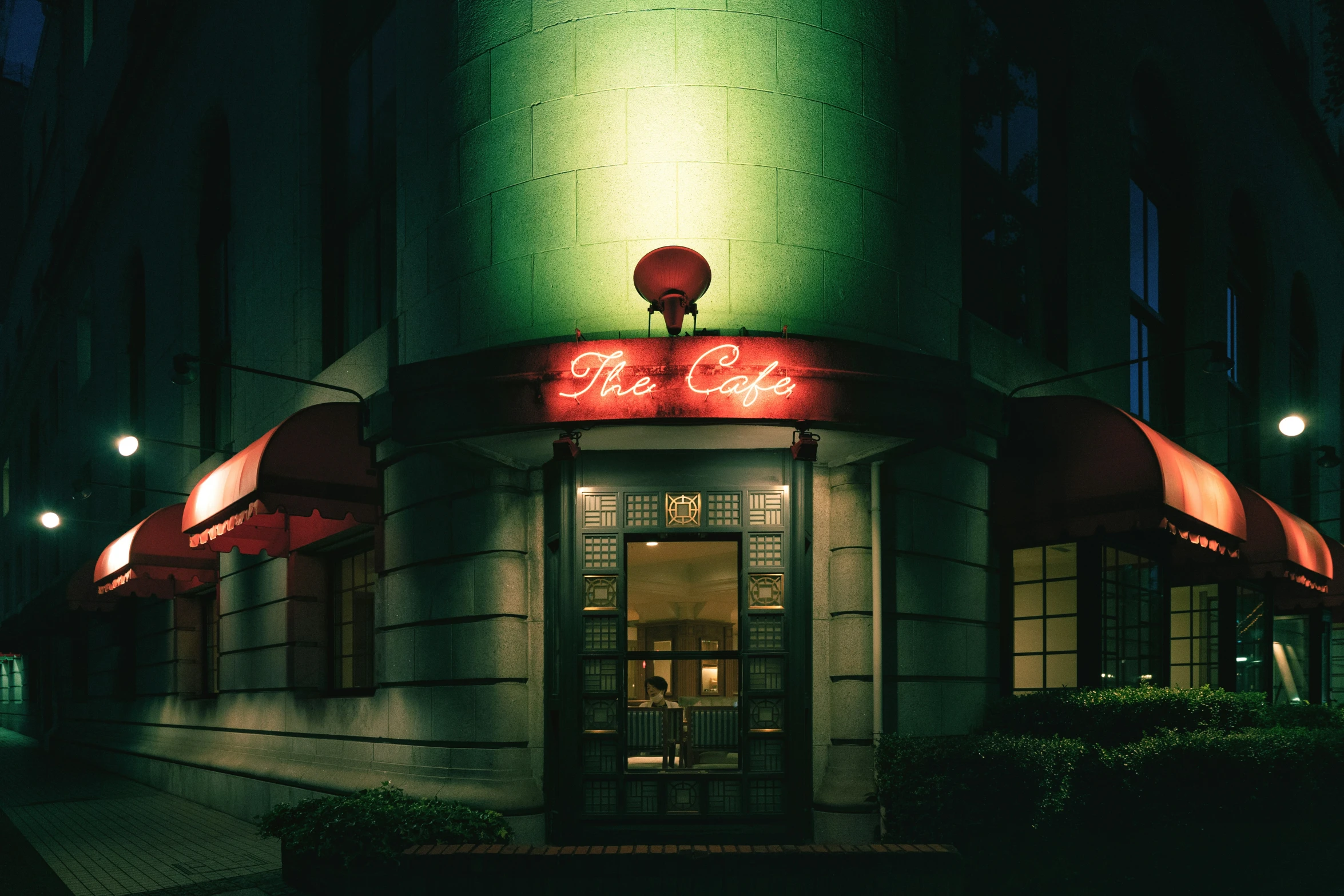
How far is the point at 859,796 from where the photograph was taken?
10.3 meters

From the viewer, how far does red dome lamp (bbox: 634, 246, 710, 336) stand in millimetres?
9484

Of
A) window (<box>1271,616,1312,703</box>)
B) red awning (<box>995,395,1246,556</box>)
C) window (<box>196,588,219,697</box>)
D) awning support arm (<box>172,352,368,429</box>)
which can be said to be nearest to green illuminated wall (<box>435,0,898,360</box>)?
awning support arm (<box>172,352,368,429</box>)

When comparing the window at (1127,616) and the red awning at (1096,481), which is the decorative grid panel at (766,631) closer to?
the red awning at (1096,481)

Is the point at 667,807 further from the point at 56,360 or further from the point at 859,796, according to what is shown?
the point at 56,360

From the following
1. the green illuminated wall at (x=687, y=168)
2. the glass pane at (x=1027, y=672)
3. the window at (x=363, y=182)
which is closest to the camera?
the green illuminated wall at (x=687, y=168)

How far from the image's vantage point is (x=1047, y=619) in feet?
45.0

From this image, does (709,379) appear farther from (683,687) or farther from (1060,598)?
(1060,598)

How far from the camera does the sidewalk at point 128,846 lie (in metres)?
10.6

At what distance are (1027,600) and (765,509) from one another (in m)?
5.15

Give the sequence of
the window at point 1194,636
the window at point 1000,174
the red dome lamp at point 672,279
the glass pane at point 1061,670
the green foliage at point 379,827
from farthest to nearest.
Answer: the window at point 1194,636
the glass pane at point 1061,670
the window at point 1000,174
the red dome lamp at point 672,279
the green foliage at point 379,827

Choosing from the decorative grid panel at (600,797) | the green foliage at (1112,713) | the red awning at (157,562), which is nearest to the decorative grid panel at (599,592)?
the decorative grid panel at (600,797)

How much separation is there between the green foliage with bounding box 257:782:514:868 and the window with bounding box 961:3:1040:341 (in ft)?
24.5

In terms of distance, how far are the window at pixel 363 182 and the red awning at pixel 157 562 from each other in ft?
16.1

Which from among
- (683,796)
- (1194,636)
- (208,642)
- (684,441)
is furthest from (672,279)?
(208,642)
